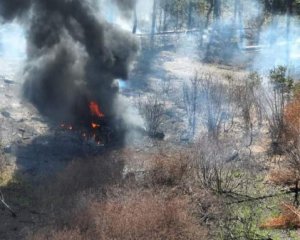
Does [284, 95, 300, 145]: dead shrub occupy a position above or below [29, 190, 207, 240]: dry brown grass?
above

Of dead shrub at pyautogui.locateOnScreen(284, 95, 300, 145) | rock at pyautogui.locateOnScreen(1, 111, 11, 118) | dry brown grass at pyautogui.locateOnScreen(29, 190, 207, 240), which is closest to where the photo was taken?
dry brown grass at pyautogui.locateOnScreen(29, 190, 207, 240)

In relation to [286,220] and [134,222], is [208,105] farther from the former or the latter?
[134,222]

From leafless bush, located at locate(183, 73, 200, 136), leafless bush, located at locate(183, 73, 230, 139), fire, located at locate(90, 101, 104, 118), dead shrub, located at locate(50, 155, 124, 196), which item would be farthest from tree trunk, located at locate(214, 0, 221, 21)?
dead shrub, located at locate(50, 155, 124, 196)

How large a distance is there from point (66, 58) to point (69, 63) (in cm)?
24

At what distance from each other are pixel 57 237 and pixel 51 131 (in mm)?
8375

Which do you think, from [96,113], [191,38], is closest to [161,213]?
[96,113]

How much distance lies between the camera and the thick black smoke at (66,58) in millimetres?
18938

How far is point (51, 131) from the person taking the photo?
1873 centimetres

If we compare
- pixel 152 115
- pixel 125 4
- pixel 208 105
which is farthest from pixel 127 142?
pixel 125 4

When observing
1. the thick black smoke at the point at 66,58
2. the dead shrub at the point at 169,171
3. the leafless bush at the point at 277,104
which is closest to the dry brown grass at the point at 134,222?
the dead shrub at the point at 169,171

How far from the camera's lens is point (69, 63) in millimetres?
19312

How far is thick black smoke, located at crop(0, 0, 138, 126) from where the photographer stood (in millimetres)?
18938

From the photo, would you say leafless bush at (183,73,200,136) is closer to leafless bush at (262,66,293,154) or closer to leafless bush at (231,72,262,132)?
leafless bush at (231,72,262,132)

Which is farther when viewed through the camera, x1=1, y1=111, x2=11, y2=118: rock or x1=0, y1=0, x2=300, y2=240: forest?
x1=1, y1=111, x2=11, y2=118: rock
